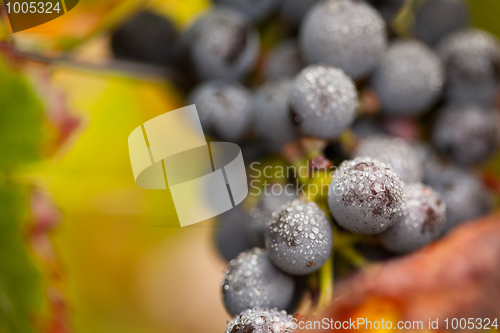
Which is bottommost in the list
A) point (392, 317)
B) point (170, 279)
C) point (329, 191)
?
point (170, 279)

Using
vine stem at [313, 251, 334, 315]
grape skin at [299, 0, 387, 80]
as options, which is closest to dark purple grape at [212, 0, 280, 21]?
grape skin at [299, 0, 387, 80]

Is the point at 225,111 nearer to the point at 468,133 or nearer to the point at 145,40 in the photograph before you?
the point at 145,40

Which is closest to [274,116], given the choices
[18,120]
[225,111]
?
[225,111]

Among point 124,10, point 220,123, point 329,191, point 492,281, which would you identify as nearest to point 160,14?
point 124,10

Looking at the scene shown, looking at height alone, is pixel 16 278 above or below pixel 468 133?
below

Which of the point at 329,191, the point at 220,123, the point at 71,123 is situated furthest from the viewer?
the point at 71,123

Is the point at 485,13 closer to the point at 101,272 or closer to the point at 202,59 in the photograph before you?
the point at 202,59

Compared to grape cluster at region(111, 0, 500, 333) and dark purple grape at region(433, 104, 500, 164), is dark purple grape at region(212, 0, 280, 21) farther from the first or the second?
dark purple grape at region(433, 104, 500, 164)
